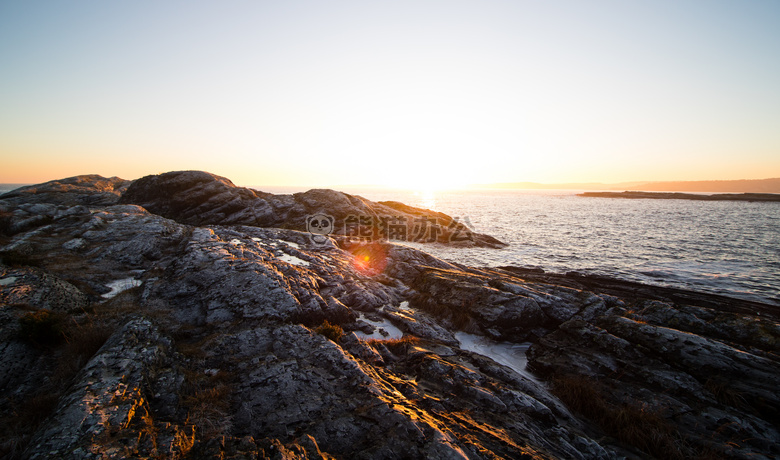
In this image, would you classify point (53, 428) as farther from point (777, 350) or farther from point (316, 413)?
point (777, 350)

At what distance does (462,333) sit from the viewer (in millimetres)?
17062

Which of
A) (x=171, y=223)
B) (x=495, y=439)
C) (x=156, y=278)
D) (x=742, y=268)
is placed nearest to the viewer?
(x=495, y=439)

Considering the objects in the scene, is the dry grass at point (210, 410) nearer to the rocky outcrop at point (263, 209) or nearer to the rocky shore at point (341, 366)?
the rocky shore at point (341, 366)

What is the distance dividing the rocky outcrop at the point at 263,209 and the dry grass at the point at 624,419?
3115 cm

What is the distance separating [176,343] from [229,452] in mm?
6650

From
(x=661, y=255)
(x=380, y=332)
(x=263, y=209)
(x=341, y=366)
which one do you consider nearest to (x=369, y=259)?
(x=380, y=332)

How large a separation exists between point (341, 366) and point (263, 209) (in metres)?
41.0

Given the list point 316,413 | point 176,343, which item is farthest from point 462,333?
point 176,343

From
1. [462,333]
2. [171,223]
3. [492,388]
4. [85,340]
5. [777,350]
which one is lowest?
[462,333]

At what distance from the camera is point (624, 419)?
399 inches

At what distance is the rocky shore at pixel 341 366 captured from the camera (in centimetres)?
760

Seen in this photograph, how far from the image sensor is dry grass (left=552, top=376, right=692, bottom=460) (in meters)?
9.19

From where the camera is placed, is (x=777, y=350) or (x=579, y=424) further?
(x=777, y=350)

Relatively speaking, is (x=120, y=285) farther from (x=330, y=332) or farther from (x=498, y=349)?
(x=498, y=349)
